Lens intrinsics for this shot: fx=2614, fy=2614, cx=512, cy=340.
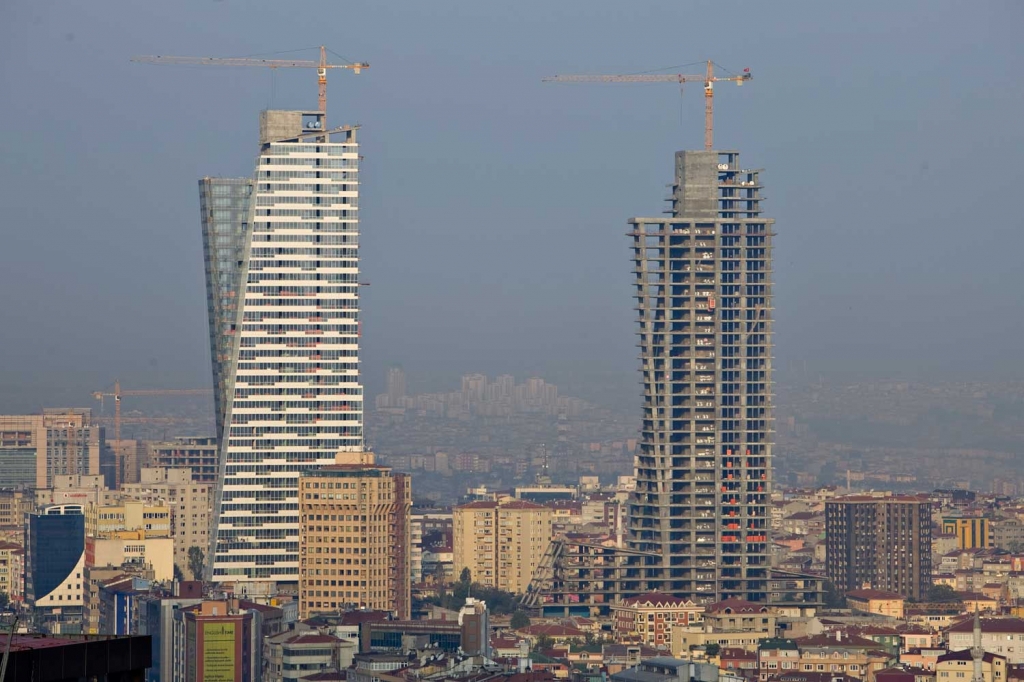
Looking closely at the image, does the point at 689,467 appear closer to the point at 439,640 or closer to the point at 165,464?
the point at 439,640

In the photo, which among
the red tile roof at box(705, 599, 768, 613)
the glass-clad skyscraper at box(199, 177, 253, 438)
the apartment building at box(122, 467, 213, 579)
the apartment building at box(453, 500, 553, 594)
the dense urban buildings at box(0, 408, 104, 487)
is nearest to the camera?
the red tile roof at box(705, 599, 768, 613)

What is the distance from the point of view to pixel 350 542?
111 metres

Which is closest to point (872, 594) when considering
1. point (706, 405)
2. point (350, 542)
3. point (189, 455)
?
point (706, 405)

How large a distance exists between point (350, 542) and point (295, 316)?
54.4 ft

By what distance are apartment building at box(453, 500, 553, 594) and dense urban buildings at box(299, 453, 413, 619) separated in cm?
2292

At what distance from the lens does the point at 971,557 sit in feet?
482

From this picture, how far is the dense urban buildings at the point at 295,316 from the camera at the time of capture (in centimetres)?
12262

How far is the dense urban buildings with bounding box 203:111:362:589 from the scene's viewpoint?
123 m

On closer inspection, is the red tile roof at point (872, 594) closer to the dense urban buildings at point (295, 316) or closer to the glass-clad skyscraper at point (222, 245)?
the dense urban buildings at point (295, 316)

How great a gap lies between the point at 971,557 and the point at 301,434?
43.8 meters

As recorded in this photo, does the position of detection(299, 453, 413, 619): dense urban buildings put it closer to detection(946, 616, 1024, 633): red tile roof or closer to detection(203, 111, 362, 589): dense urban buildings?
detection(203, 111, 362, 589): dense urban buildings

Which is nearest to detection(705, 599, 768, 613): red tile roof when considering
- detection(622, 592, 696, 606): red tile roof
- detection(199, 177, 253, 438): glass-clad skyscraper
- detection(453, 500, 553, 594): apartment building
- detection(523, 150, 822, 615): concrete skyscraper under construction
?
detection(622, 592, 696, 606): red tile roof

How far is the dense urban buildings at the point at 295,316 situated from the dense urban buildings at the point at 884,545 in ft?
98.9

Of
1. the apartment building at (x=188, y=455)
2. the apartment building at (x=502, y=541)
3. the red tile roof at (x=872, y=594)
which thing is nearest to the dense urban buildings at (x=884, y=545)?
the red tile roof at (x=872, y=594)
